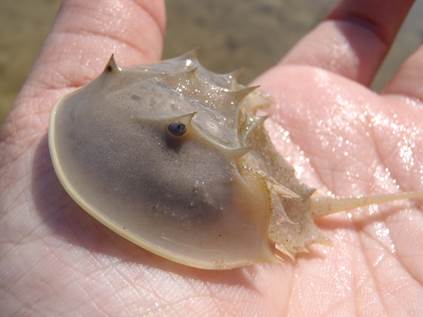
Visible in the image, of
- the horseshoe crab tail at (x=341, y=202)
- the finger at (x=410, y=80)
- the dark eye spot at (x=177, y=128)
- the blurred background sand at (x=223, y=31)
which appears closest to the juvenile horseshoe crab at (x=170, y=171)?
the dark eye spot at (x=177, y=128)

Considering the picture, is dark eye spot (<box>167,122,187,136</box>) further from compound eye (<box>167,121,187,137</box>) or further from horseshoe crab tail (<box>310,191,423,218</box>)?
horseshoe crab tail (<box>310,191,423,218</box>)

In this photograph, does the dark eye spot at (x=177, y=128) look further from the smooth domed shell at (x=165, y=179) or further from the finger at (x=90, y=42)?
the finger at (x=90, y=42)

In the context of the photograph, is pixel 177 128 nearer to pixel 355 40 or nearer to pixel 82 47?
pixel 82 47

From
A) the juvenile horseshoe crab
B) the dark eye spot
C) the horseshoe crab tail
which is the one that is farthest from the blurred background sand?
the dark eye spot

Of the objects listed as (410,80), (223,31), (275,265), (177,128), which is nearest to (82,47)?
(177,128)

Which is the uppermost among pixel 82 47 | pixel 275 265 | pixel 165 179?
pixel 165 179
